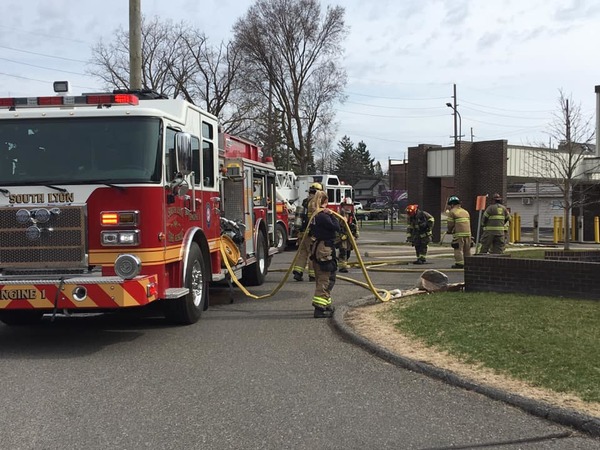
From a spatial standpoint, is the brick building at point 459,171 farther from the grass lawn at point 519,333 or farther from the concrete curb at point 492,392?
the concrete curb at point 492,392

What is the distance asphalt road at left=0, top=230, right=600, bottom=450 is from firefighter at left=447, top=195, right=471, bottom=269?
7174mm

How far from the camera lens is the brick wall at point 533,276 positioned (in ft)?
27.5

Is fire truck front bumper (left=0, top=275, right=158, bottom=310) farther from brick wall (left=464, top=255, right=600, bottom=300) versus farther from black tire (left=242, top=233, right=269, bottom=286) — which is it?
brick wall (left=464, top=255, right=600, bottom=300)

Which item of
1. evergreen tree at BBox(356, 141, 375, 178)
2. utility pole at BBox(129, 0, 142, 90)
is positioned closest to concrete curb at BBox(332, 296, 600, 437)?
utility pole at BBox(129, 0, 142, 90)

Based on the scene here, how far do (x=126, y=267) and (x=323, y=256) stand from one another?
9.65 ft

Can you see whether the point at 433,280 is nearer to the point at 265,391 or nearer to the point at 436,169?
the point at 265,391

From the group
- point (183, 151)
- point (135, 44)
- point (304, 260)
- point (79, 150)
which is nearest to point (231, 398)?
point (183, 151)

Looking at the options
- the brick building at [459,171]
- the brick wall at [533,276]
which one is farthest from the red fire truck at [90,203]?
the brick building at [459,171]

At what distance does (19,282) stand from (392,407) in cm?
414

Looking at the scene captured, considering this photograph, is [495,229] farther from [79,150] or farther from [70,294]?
[70,294]

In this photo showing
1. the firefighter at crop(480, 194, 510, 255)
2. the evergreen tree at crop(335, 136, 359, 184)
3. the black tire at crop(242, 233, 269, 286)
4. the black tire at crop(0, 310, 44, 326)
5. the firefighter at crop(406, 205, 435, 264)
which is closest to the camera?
the black tire at crop(0, 310, 44, 326)

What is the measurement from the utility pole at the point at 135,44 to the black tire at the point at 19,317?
6236mm

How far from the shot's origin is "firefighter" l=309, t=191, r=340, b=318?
26.8ft

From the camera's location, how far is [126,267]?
6234mm
